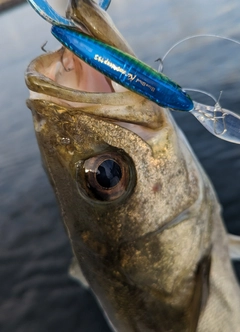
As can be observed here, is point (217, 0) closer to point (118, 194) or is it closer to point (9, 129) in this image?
point (9, 129)

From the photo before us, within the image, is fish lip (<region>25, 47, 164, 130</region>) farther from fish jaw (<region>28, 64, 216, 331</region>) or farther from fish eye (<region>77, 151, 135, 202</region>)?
fish eye (<region>77, 151, 135, 202</region>)

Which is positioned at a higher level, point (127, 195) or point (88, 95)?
point (88, 95)

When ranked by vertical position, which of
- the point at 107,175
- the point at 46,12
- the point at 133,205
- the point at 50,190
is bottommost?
the point at 133,205

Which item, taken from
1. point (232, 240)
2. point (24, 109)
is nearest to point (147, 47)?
point (24, 109)

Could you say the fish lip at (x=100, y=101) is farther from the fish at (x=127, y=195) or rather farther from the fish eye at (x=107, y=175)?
the fish eye at (x=107, y=175)

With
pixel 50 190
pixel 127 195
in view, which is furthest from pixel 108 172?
pixel 50 190

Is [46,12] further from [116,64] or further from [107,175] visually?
[107,175]

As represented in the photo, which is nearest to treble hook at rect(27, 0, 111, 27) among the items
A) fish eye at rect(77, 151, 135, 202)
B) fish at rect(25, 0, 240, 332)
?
fish at rect(25, 0, 240, 332)

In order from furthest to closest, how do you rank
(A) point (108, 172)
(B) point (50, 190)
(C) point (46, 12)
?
1. (B) point (50, 190)
2. (A) point (108, 172)
3. (C) point (46, 12)
